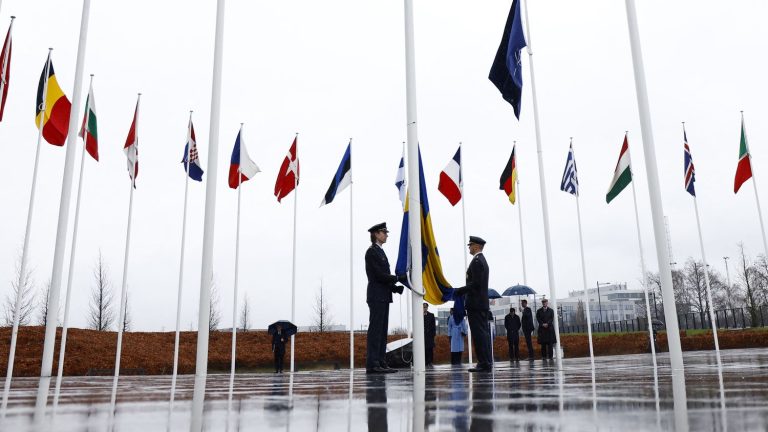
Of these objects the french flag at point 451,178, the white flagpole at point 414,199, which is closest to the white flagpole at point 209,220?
the white flagpole at point 414,199

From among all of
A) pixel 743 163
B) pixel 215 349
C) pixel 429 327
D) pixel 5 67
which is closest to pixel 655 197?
pixel 429 327

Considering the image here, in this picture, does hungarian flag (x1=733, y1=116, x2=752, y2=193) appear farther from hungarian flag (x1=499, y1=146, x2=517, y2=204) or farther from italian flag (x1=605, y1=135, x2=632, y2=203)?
hungarian flag (x1=499, y1=146, x2=517, y2=204)

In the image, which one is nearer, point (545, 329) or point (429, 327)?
point (429, 327)

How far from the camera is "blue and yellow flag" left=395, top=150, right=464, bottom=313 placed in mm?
8227

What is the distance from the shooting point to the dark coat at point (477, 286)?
883 cm

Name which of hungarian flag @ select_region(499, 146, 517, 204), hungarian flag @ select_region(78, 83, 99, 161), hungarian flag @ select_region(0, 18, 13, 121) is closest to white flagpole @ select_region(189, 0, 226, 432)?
hungarian flag @ select_region(0, 18, 13, 121)

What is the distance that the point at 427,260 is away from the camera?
8.61 m

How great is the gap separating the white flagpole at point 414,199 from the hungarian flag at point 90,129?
32.6ft

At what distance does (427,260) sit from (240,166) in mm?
10199

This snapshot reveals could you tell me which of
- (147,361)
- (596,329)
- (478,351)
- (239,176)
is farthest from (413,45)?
(596,329)

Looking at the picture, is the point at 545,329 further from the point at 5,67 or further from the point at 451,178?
the point at 5,67

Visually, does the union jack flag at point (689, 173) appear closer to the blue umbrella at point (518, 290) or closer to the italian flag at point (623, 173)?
the italian flag at point (623, 173)

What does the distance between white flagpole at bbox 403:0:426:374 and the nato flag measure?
2.37 meters

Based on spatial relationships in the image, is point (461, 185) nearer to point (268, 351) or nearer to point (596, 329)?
point (268, 351)
